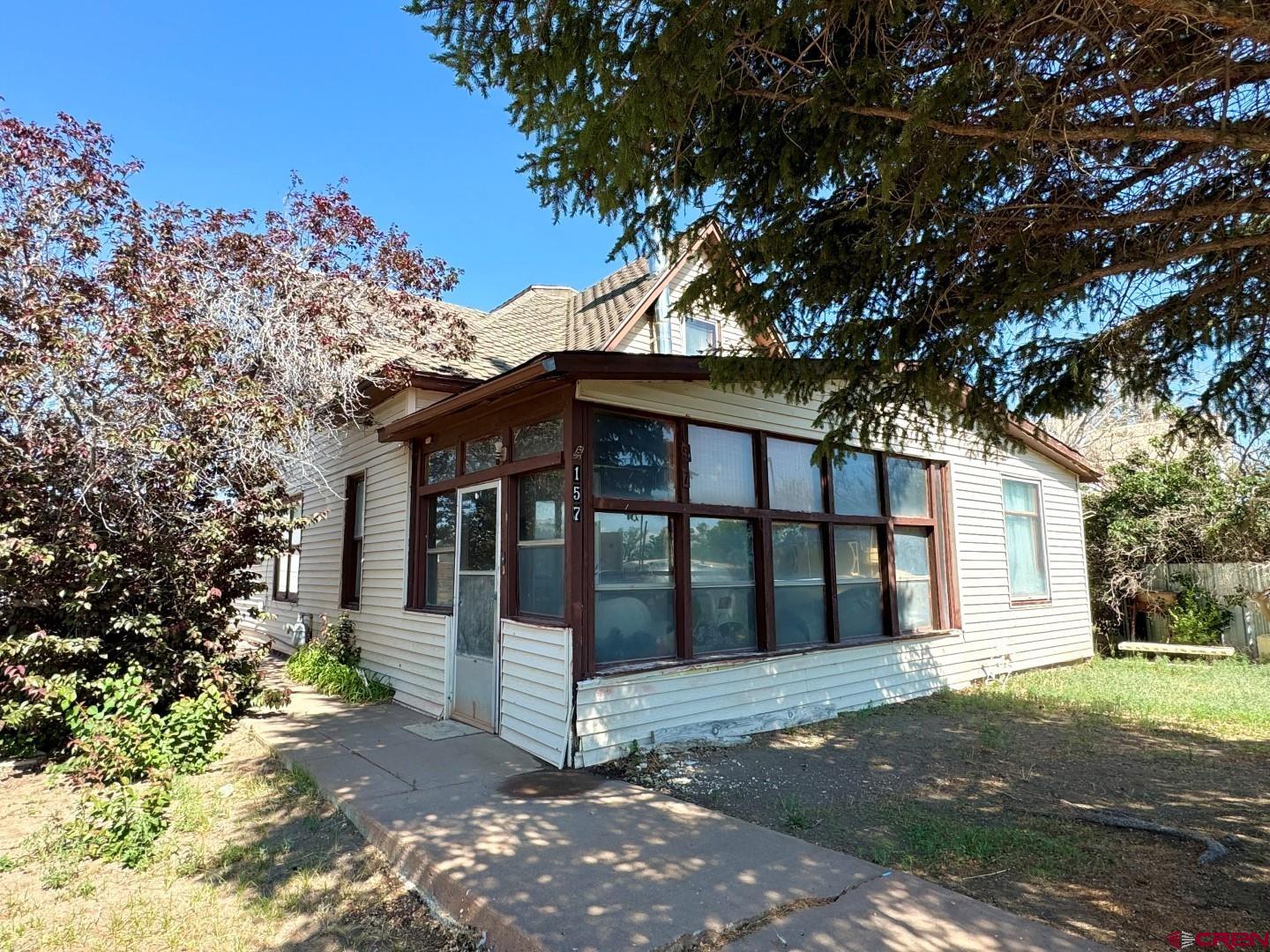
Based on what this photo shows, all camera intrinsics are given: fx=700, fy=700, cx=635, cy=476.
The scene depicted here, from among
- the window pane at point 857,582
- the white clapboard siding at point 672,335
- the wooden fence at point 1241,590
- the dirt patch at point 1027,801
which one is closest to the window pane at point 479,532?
the dirt patch at point 1027,801

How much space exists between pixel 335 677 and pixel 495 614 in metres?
3.13

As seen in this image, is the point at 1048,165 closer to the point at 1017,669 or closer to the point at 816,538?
A: the point at 816,538

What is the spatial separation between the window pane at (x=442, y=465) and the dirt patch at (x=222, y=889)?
11.6 ft

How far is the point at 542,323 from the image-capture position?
37.4ft

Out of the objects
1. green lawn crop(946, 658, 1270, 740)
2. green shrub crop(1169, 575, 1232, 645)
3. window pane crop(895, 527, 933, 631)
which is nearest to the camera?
green lawn crop(946, 658, 1270, 740)

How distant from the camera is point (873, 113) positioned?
137 inches

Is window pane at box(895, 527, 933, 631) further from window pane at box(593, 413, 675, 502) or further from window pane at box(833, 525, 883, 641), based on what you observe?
window pane at box(593, 413, 675, 502)

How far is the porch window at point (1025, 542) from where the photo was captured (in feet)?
34.0

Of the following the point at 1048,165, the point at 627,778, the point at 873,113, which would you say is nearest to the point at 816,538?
the point at 627,778

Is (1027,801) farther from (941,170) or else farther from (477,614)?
(477,614)

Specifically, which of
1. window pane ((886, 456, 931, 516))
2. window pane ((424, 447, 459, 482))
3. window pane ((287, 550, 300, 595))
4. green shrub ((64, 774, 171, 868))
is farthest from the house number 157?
window pane ((287, 550, 300, 595))

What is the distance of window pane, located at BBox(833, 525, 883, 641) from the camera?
Answer: 777cm

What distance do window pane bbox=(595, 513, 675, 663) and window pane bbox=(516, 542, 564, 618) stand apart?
377 millimetres

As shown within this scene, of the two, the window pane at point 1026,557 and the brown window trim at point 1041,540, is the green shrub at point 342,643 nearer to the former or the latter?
the window pane at point 1026,557
